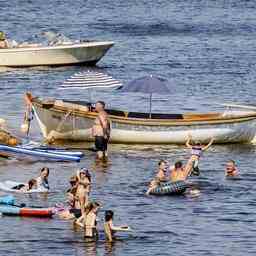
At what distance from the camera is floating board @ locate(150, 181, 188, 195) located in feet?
148

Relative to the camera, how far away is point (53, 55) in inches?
3034

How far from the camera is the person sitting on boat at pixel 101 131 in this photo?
167 ft

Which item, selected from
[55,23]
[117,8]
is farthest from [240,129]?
[117,8]

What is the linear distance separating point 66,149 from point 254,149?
7.52 metres

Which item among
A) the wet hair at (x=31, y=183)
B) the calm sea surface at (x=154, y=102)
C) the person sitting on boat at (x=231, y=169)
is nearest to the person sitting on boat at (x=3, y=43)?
the calm sea surface at (x=154, y=102)

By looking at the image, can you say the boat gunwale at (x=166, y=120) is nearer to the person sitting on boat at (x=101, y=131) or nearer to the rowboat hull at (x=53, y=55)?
the person sitting on boat at (x=101, y=131)

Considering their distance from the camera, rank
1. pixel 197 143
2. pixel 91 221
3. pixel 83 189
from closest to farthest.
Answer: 1. pixel 91 221
2. pixel 83 189
3. pixel 197 143

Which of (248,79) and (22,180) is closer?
(22,180)

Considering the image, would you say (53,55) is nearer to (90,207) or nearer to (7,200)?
(7,200)

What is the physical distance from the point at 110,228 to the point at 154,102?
27246mm

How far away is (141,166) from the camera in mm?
50375

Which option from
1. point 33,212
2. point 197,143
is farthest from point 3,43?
point 33,212

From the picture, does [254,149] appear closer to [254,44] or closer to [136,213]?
[136,213]

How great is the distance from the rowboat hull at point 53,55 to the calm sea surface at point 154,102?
23.0 inches
